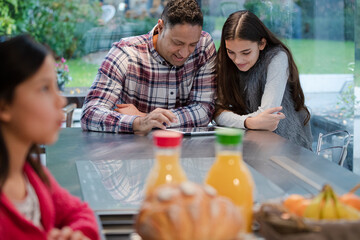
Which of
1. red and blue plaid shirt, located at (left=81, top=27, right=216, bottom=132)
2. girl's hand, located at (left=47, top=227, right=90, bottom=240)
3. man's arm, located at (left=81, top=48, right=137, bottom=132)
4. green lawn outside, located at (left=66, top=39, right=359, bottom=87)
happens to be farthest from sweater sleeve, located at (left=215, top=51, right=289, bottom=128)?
green lawn outside, located at (left=66, top=39, right=359, bottom=87)

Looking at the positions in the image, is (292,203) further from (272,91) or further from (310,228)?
(272,91)

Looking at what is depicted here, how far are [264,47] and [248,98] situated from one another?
0.29 m

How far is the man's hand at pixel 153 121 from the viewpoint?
2324 mm

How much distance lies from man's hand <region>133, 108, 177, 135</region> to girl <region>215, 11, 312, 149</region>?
1.29 feet

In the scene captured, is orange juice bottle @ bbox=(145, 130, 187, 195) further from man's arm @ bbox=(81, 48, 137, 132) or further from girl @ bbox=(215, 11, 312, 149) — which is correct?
girl @ bbox=(215, 11, 312, 149)

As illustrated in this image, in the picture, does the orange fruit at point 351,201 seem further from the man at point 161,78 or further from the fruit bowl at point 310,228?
the man at point 161,78

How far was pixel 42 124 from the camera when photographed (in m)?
0.97

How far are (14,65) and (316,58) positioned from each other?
12.9 feet

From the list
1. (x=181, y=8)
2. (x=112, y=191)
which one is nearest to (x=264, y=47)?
(x=181, y=8)

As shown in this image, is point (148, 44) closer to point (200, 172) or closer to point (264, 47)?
point (264, 47)

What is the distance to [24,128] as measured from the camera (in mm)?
967

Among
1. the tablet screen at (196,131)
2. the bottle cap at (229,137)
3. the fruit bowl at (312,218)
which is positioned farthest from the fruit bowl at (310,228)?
the tablet screen at (196,131)

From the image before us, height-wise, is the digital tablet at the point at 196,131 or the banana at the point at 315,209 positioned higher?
the banana at the point at 315,209

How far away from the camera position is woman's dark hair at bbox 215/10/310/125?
2713 millimetres
